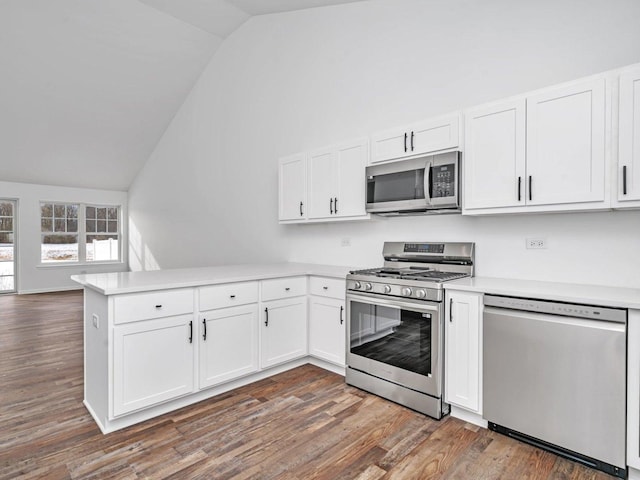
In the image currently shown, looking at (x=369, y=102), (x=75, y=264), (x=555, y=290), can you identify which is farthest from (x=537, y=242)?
(x=75, y=264)

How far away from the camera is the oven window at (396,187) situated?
9.32 ft

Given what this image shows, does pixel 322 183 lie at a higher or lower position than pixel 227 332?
higher

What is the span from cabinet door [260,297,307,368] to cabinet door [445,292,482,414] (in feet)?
4.54

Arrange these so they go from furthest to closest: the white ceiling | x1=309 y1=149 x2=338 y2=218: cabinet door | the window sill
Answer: the window sill
the white ceiling
x1=309 y1=149 x2=338 y2=218: cabinet door

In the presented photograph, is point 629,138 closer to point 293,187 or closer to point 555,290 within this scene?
point 555,290

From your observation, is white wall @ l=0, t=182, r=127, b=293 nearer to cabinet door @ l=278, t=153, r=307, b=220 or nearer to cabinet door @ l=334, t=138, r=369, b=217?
cabinet door @ l=278, t=153, r=307, b=220

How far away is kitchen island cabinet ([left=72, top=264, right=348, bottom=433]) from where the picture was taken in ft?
7.59

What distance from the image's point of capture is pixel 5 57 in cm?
487

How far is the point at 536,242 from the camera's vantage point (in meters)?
2.56

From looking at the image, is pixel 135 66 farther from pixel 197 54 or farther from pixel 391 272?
pixel 391 272

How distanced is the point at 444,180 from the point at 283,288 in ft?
5.27

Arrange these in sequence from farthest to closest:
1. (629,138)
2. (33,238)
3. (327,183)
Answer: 1. (33,238)
2. (327,183)
3. (629,138)

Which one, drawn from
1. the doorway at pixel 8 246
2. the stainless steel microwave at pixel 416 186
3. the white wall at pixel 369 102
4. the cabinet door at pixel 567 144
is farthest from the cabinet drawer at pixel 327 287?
the doorway at pixel 8 246

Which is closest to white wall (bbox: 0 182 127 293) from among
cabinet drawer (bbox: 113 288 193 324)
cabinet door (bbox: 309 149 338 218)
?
cabinet door (bbox: 309 149 338 218)
